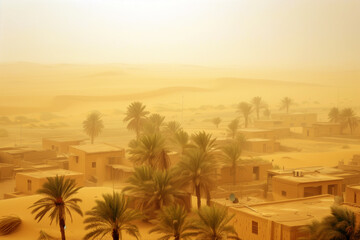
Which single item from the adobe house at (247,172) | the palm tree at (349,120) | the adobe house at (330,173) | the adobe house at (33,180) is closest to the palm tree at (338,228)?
the adobe house at (330,173)

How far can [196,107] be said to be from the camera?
414 feet

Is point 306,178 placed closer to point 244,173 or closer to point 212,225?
point 244,173

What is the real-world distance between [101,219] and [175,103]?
108269 millimetres

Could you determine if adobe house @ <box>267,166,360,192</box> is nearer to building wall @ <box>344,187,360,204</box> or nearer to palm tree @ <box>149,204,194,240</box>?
building wall @ <box>344,187,360,204</box>

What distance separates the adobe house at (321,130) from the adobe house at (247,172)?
27077mm

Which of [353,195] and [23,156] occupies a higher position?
[23,156]

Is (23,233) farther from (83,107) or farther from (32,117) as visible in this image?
(83,107)

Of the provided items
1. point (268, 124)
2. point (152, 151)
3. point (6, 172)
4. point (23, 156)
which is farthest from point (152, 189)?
point (268, 124)

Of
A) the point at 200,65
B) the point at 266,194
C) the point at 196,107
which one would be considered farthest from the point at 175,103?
the point at 266,194

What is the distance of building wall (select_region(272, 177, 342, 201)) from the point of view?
28.6 metres

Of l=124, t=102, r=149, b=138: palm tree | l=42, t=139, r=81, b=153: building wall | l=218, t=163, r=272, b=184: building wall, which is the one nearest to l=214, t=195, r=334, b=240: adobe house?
l=218, t=163, r=272, b=184: building wall

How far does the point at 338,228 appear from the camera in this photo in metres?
16.4

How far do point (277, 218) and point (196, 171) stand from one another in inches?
293

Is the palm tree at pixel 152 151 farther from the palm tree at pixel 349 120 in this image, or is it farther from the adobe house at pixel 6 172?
the palm tree at pixel 349 120
